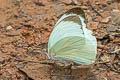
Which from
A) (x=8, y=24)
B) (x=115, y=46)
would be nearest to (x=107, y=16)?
(x=115, y=46)

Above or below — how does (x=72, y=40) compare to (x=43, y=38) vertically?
above

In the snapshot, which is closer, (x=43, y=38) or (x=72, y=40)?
(x=72, y=40)

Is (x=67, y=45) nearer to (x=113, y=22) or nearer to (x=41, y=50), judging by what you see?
(x=41, y=50)
